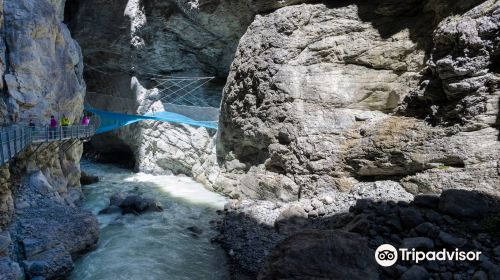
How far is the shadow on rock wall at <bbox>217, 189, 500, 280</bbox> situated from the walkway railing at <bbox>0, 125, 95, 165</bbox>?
22.4ft

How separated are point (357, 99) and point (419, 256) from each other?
8103 mm

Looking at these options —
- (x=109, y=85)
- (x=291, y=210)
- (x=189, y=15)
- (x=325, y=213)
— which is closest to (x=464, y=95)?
(x=325, y=213)

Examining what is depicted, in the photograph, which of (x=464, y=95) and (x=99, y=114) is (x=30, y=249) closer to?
(x=99, y=114)

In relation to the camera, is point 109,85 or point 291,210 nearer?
point 291,210

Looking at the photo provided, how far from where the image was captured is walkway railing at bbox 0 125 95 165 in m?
8.48

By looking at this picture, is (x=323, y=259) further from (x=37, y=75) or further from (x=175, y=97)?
(x=175, y=97)

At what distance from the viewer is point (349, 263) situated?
6.22 metres

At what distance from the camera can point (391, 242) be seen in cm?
782

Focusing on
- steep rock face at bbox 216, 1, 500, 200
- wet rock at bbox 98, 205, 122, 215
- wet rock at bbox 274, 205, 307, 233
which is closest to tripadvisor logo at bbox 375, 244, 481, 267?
steep rock face at bbox 216, 1, 500, 200

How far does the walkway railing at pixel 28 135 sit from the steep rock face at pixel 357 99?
7451 mm

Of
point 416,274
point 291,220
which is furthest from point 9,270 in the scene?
point 416,274

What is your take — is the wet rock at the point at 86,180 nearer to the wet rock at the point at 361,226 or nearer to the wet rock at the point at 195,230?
the wet rock at the point at 195,230

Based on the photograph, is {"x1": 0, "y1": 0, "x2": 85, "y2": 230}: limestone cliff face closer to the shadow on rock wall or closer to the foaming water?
the foaming water

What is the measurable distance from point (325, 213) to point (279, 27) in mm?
9051
